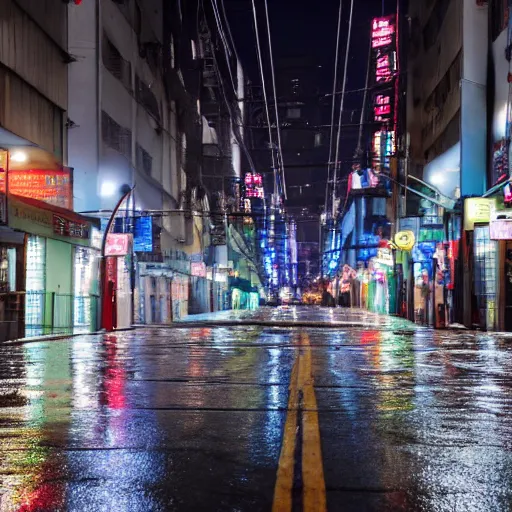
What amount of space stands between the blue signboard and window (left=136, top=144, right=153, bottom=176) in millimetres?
3914

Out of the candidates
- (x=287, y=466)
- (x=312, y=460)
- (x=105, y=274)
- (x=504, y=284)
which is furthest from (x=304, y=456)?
(x=504, y=284)

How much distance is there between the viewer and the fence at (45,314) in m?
23.1

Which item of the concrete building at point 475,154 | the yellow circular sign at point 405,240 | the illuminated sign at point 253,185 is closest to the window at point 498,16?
the concrete building at point 475,154

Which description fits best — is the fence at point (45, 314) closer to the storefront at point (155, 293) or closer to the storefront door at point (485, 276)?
the storefront at point (155, 293)

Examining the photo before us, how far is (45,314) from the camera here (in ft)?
88.4

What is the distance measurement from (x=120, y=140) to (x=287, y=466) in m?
33.6

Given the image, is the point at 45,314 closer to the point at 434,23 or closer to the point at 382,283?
the point at 434,23

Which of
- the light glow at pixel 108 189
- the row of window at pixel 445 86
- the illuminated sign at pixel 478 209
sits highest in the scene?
the row of window at pixel 445 86

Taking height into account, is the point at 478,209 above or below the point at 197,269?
above

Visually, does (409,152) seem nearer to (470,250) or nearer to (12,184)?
(470,250)

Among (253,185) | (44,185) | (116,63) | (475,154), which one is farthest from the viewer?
(253,185)

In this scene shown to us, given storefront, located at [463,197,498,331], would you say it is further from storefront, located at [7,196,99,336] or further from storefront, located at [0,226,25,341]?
storefront, located at [0,226,25,341]

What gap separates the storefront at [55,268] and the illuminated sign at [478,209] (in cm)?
1534

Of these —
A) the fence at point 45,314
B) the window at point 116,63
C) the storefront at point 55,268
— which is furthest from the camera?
the window at point 116,63
